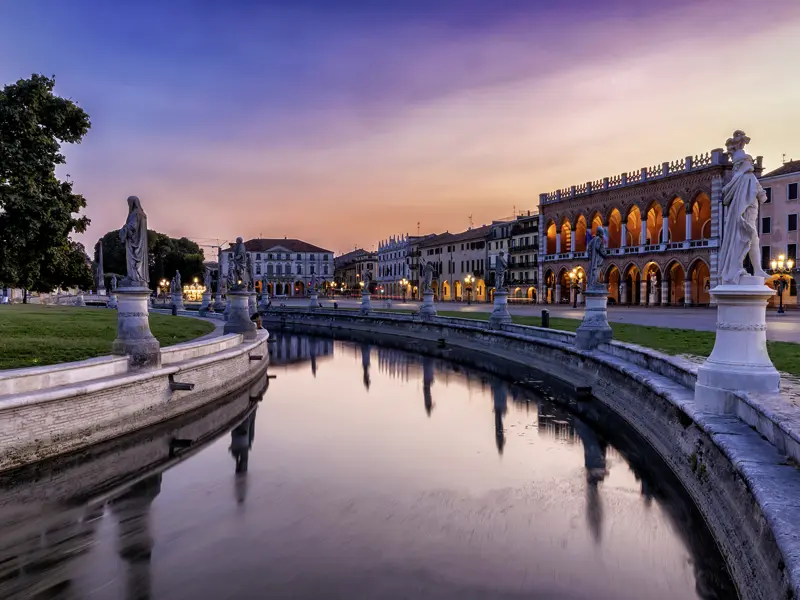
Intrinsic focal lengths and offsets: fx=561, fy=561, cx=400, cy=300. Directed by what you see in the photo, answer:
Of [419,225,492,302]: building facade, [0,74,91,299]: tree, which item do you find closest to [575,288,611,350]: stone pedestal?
[0,74,91,299]: tree

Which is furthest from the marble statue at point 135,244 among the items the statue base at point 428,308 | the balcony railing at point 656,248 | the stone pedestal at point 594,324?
the balcony railing at point 656,248

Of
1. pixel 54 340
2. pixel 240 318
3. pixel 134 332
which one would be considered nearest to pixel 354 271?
pixel 240 318

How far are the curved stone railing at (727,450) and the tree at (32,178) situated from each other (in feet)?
56.4

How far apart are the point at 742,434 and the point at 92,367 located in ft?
35.6

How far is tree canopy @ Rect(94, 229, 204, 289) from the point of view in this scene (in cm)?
8981

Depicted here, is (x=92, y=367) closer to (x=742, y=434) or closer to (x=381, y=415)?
(x=381, y=415)

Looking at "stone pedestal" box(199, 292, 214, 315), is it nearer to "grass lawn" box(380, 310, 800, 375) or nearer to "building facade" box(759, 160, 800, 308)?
"grass lawn" box(380, 310, 800, 375)

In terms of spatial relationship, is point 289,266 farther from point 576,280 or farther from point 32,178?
point 32,178

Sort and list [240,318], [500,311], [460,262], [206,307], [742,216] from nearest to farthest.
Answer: [742,216], [240,318], [500,311], [206,307], [460,262]

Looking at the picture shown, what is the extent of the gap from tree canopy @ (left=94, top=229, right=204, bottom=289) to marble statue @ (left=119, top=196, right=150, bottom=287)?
81.0 m

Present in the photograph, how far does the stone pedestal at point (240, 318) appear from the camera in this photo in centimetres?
2119

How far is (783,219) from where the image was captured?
1847 inches

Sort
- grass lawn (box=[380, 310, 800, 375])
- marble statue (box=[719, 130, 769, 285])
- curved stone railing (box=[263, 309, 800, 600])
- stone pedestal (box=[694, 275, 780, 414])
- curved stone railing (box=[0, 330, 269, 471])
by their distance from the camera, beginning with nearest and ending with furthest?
curved stone railing (box=[263, 309, 800, 600])
stone pedestal (box=[694, 275, 780, 414])
marble statue (box=[719, 130, 769, 285])
curved stone railing (box=[0, 330, 269, 471])
grass lawn (box=[380, 310, 800, 375])

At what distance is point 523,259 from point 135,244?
67.6 meters
